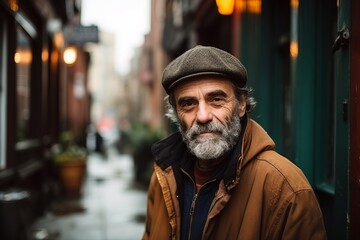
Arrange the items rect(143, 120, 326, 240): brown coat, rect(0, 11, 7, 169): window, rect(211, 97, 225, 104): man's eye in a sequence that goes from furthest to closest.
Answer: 1. rect(0, 11, 7, 169): window
2. rect(211, 97, 225, 104): man's eye
3. rect(143, 120, 326, 240): brown coat

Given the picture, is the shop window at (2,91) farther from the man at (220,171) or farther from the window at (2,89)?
the man at (220,171)

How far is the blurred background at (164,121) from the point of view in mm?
2750

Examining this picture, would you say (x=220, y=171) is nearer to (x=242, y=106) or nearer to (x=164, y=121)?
(x=242, y=106)

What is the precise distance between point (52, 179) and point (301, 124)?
851cm

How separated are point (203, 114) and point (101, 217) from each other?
676 centimetres

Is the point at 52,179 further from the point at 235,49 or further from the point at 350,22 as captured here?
the point at 350,22

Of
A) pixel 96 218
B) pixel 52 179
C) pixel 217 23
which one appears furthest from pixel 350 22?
pixel 52 179

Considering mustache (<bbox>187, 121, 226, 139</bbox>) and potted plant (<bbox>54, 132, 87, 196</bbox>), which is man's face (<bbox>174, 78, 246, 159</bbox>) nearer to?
mustache (<bbox>187, 121, 226, 139</bbox>)

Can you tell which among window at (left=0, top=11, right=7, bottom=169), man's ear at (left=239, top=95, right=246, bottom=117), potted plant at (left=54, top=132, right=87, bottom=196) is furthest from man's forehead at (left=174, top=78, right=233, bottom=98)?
potted plant at (left=54, top=132, right=87, bottom=196)

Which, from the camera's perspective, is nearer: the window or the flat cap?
the flat cap

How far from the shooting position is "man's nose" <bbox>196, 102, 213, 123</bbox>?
7.39 ft

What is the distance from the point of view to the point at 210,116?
2.28 metres

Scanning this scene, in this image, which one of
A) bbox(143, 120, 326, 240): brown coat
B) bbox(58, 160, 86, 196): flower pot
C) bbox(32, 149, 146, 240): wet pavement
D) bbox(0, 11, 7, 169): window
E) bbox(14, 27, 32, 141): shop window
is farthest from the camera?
bbox(58, 160, 86, 196): flower pot

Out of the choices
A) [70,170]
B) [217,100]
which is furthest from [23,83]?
[217,100]
